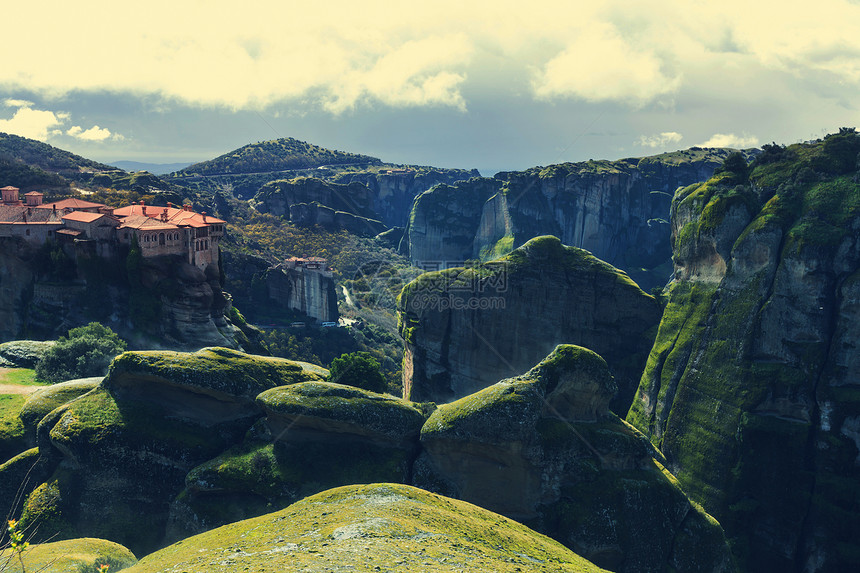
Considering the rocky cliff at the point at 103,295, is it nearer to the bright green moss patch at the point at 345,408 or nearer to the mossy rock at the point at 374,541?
the bright green moss patch at the point at 345,408

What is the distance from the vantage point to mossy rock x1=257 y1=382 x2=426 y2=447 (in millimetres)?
41375

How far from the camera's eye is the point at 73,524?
38.9 m

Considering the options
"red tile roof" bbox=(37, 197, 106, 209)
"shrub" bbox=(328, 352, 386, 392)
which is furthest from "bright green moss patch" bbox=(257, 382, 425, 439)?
"red tile roof" bbox=(37, 197, 106, 209)

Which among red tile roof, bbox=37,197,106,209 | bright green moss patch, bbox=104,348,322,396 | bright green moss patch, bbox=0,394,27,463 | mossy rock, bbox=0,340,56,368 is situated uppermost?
red tile roof, bbox=37,197,106,209

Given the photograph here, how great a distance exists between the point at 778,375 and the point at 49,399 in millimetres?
60291

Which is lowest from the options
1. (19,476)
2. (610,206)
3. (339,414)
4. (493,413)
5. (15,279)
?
(19,476)

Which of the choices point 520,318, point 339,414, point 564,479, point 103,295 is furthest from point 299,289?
point 564,479

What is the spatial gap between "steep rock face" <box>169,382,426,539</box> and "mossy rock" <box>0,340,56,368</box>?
116 feet

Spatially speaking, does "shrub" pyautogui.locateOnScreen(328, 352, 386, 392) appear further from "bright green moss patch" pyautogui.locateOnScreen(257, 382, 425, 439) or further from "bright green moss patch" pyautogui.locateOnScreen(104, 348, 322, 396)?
"bright green moss patch" pyautogui.locateOnScreen(257, 382, 425, 439)

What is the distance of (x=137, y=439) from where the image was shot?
41.1 metres

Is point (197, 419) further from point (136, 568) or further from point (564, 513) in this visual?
point (564, 513)

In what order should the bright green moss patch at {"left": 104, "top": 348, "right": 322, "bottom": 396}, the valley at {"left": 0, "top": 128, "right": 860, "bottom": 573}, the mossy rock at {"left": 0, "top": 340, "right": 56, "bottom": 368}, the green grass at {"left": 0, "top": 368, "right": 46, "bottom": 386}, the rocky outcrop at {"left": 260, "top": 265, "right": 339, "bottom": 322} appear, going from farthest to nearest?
the rocky outcrop at {"left": 260, "top": 265, "right": 339, "bottom": 322} → the mossy rock at {"left": 0, "top": 340, "right": 56, "bottom": 368} → the green grass at {"left": 0, "top": 368, "right": 46, "bottom": 386} → the bright green moss patch at {"left": 104, "top": 348, "right": 322, "bottom": 396} → the valley at {"left": 0, "top": 128, "right": 860, "bottom": 573}

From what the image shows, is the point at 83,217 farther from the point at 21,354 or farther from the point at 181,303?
the point at 21,354

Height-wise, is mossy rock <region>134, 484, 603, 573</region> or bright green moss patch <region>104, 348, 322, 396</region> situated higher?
bright green moss patch <region>104, 348, 322, 396</region>
